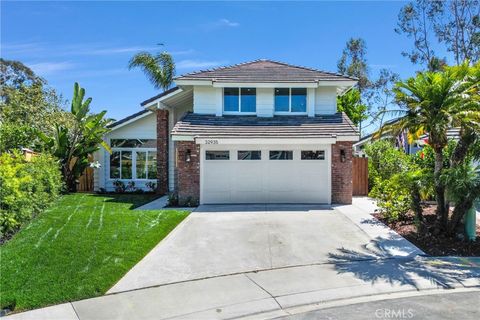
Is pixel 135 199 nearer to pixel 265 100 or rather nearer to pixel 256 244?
pixel 265 100

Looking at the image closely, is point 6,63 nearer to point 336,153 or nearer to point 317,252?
point 336,153

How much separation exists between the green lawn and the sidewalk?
1.97 feet

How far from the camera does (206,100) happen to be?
60.2 ft

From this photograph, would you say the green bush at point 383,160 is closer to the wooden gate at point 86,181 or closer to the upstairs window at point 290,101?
the upstairs window at point 290,101

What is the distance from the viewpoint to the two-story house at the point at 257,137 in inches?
643

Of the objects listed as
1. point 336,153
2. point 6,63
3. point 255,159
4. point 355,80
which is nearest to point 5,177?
point 255,159

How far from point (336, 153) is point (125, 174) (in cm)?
1161

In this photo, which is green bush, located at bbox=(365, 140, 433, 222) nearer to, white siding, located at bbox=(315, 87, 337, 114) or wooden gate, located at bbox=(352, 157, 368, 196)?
wooden gate, located at bbox=(352, 157, 368, 196)

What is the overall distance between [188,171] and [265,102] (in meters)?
5.04

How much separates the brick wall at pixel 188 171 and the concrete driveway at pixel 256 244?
206cm

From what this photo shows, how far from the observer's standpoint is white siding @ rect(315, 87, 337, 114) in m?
18.4

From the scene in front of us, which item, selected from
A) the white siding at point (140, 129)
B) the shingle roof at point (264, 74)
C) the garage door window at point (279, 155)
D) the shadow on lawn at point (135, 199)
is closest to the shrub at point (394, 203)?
the garage door window at point (279, 155)

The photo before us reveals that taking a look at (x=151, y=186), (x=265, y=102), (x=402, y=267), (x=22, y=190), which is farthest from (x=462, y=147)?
(x=151, y=186)

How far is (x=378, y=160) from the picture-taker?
20.1 meters
